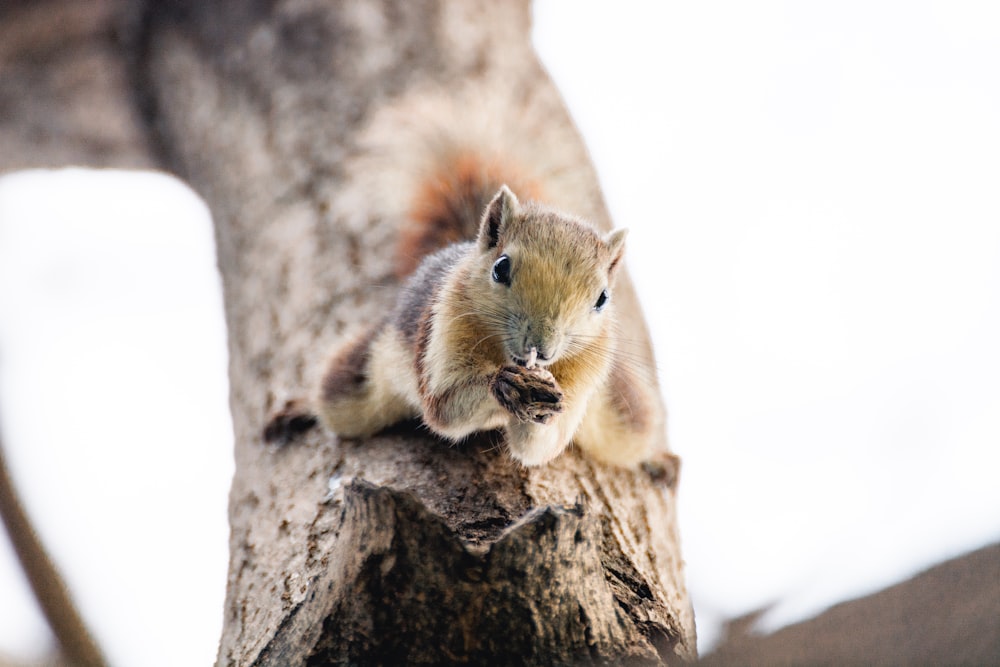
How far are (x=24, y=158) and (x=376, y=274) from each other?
265 cm

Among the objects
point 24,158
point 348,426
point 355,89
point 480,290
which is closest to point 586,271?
point 480,290

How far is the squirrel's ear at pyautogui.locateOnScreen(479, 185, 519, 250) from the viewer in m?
2.32

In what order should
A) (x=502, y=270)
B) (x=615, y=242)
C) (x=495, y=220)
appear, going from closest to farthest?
(x=502, y=270) → (x=495, y=220) → (x=615, y=242)

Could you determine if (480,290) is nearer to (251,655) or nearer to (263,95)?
(251,655)

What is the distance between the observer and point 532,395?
204cm

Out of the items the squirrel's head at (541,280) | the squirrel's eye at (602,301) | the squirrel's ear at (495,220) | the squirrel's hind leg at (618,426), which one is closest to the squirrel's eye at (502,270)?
the squirrel's head at (541,280)

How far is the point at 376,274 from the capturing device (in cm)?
291

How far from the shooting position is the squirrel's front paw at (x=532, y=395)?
203 centimetres

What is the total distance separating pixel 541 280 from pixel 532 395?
0.29 metres

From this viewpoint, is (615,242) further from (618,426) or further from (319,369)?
(319,369)

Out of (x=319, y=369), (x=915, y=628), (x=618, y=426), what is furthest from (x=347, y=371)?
(x=915, y=628)

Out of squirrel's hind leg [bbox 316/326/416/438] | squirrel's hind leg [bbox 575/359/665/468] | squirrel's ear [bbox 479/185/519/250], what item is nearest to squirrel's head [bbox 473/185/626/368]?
squirrel's ear [bbox 479/185/519/250]

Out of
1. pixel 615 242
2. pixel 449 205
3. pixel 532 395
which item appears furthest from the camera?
pixel 449 205

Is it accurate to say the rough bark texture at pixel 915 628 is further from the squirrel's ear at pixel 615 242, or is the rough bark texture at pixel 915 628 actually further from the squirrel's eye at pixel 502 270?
the squirrel's ear at pixel 615 242
